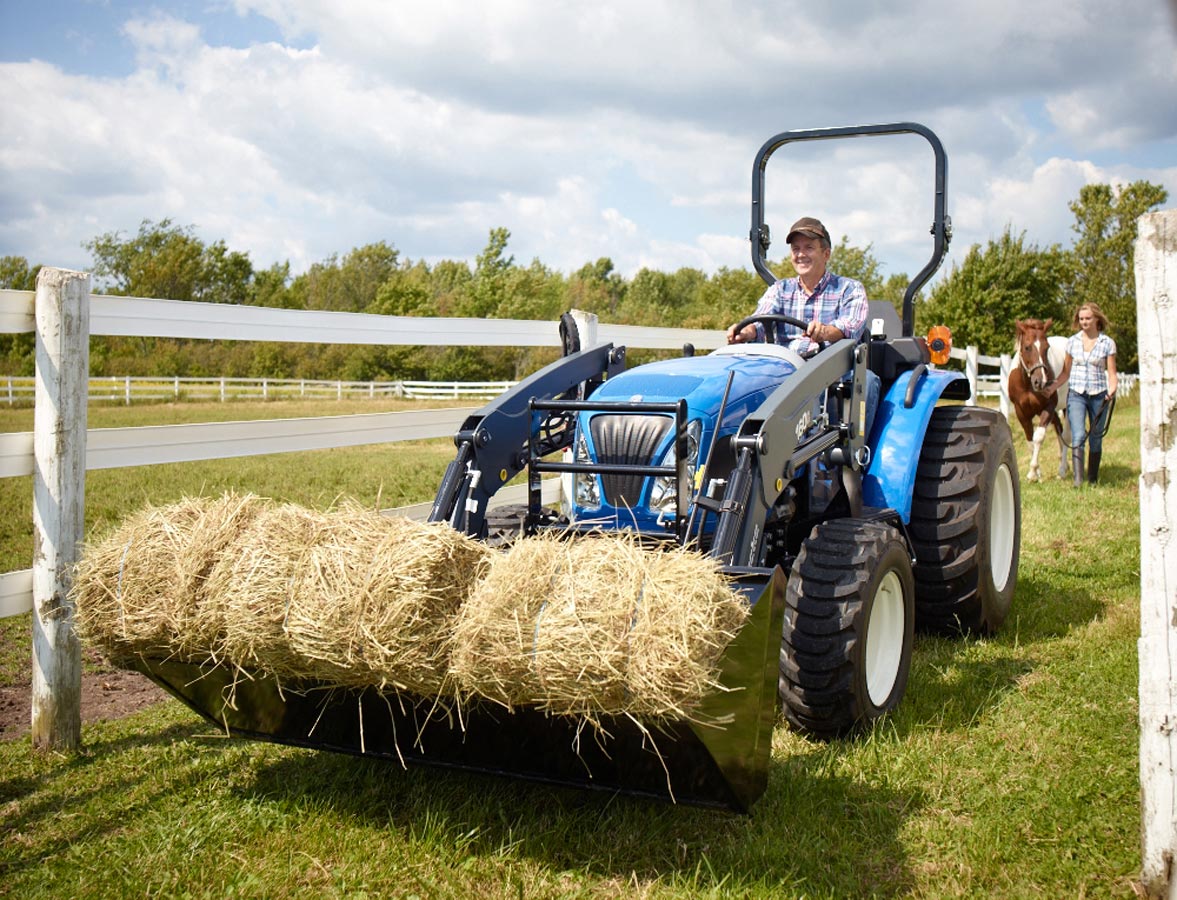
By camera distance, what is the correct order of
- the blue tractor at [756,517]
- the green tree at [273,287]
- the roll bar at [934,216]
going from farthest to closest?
the green tree at [273,287] < the roll bar at [934,216] < the blue tractor at [756,517]

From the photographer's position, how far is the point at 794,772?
3.57 meters

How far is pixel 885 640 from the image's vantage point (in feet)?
13.4

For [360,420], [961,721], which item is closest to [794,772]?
[961,721]

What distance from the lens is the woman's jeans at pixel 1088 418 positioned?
11.1m

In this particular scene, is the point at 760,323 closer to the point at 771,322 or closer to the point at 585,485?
the point at 771,322

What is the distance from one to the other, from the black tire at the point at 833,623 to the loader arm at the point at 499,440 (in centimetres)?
128

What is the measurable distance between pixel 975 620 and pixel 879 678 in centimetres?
128

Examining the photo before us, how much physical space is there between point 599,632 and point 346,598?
0.67 m

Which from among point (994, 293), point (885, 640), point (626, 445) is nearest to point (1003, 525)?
point (885, 640)

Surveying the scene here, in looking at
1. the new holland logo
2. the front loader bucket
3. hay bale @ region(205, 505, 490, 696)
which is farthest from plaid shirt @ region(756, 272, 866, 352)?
hay bale @ region(205, 505, 490, 696)

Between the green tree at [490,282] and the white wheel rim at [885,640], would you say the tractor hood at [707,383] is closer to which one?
the white wheel rim at [885,640]

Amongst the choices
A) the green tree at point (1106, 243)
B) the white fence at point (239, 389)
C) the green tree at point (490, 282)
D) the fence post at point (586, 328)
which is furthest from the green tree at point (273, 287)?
the fence post at point (586, 328)

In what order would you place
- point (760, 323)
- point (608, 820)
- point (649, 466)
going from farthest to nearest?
point (760, 323), point (649, 466), point (608, 820)

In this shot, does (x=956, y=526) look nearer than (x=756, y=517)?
No
